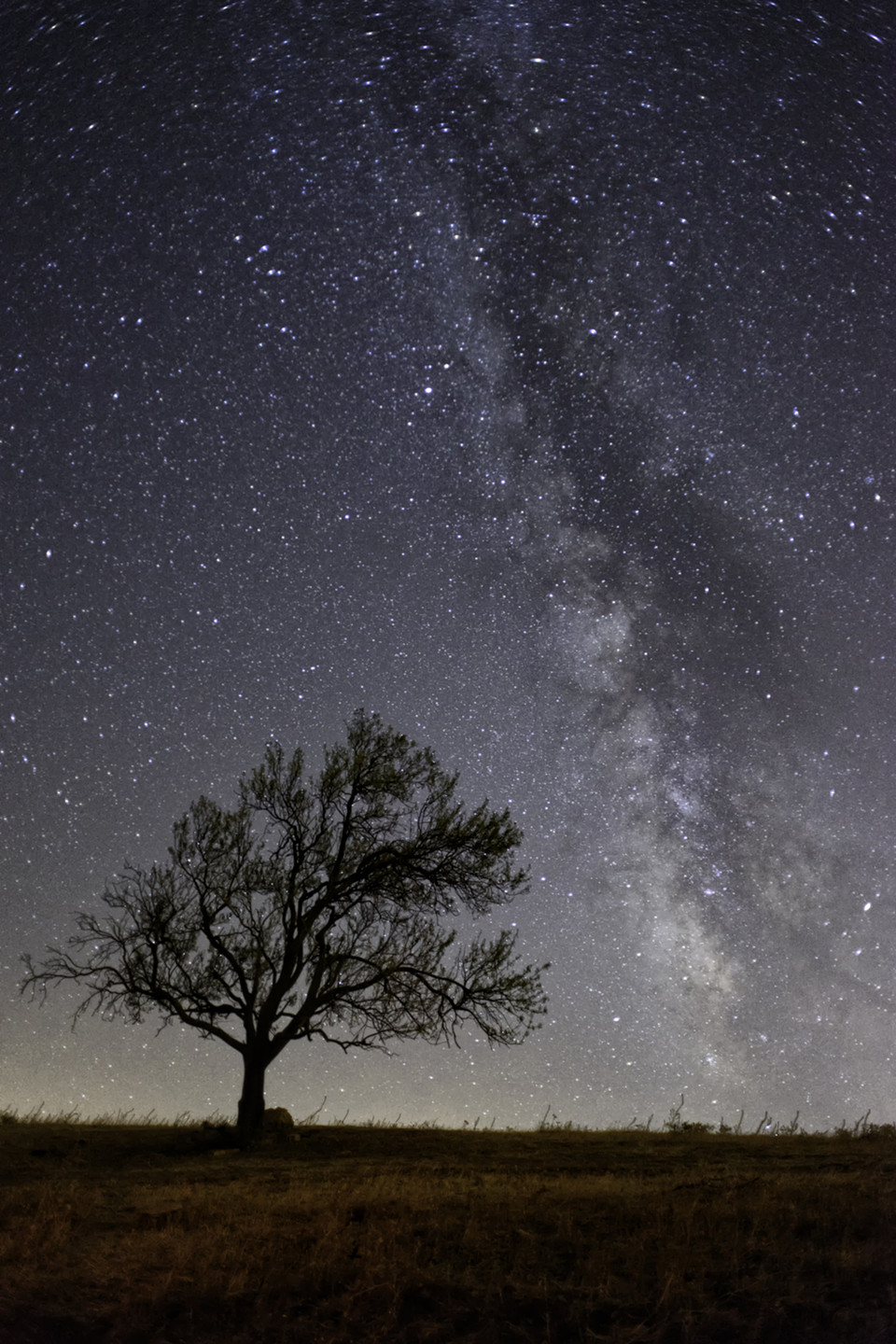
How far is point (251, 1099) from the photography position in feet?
58.1

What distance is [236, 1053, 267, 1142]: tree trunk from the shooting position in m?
17.5

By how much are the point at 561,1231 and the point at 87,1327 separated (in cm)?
374

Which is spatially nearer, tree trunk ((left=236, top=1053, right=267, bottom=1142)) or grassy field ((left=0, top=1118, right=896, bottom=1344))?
grassy field ((left=0, top=1118, right=896, bottom=1344))

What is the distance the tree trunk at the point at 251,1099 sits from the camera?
17484 millimetres

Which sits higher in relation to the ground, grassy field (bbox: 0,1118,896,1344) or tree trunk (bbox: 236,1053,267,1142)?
grassy field (bbox: 0,1118,896,1344)

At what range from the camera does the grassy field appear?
6.92 meters

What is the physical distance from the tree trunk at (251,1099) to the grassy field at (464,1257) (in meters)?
5.06

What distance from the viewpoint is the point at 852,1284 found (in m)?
7.10

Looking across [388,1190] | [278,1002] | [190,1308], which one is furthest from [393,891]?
[190,1308]

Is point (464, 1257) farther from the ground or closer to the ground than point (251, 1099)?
farther from the ground

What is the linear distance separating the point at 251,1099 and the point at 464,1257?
34.5 ft

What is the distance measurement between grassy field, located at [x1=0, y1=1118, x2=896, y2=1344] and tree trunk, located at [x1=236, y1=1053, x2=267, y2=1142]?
506cm

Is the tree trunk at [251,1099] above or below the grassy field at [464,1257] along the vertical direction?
below

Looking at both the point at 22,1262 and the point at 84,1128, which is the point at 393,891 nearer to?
the point at 84,1128
